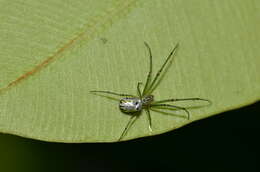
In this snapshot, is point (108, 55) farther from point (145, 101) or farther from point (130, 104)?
point (145, 101)

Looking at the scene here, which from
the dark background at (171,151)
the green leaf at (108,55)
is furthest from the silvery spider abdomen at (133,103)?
the dark background at (171,151)

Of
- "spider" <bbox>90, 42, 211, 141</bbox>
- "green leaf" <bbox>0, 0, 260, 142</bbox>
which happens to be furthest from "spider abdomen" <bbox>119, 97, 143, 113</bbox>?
"green leaf" <bbox>0, 0, 260, 142</bbox>

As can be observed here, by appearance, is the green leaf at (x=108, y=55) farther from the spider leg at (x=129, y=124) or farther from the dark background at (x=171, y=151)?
the dark background at (x=171, y=151)

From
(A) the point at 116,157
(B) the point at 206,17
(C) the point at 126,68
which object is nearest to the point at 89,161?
(A) the point at 116,157

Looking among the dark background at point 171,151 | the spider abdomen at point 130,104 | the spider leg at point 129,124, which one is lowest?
the dark background at point 171,151

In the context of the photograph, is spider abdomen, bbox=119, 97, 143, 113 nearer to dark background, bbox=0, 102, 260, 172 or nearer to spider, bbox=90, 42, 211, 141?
spider, bbox=90, 42, 211, 141

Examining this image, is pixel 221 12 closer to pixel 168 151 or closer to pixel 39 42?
pixel 39 42

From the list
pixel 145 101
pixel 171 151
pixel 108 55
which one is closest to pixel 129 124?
pixel 108 55

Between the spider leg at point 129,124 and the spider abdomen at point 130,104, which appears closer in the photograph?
the spider leg at point 129,124
